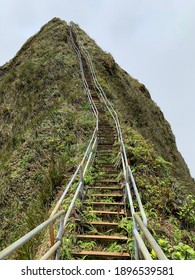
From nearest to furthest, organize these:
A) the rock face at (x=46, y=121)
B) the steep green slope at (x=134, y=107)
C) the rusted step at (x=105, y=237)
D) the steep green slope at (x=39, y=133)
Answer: the rusted step at (x=105, y=237) → the steep green slope at (x=39, y=133) → the rock face at (x=46, y=121) → the steep green slope at (x=134, y=107)

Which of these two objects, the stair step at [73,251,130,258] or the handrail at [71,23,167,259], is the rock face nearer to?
the handrail at [71,23,167,259]

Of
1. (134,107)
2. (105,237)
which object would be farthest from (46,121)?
(134,107)

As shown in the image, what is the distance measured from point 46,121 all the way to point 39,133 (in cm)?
86

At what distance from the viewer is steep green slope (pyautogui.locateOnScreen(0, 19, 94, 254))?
26.2ft

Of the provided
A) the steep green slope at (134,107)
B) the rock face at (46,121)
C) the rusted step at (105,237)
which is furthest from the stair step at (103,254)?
the steep green slope at (134,107)

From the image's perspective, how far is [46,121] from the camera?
1226cm

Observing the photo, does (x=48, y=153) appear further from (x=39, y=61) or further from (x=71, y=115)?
(x=39, y=61)

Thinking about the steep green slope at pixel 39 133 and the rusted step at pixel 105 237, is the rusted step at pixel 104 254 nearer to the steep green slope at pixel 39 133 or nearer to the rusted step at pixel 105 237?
the rusted step at pixel 105 237

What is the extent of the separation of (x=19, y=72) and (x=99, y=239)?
761 inches

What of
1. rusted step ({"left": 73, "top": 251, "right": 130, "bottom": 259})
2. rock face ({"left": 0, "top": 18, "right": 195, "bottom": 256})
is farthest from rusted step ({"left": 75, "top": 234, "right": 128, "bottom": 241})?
rock face ({"left": 0, "top": 18, "right": 195, "bottom": 256})

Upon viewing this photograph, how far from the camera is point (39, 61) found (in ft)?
71.1

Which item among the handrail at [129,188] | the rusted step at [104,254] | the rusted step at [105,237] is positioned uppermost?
the handrail at [129,188]

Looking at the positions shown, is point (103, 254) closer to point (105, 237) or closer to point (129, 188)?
point (105, 237)

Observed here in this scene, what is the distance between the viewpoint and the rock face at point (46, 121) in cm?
834
